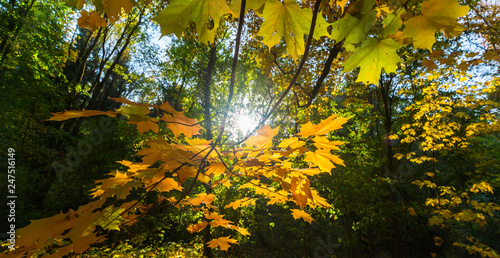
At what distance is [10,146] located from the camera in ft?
18.8

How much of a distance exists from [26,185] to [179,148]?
8823 millimetres

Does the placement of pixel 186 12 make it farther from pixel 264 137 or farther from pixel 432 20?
pixel 432 20

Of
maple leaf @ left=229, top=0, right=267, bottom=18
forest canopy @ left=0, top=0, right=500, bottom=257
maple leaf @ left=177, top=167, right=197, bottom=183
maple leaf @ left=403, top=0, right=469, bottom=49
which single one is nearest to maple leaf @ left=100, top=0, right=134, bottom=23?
forest canopy @ left=0, top=0, right=500, bottom=257

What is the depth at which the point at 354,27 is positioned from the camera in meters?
0.72

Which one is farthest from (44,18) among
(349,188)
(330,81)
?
(349,188)

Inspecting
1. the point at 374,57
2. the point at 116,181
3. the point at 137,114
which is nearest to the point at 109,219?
the point at 116,181

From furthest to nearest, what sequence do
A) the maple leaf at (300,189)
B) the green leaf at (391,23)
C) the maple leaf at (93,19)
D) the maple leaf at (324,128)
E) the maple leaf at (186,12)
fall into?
the maple leaf at (93,19)
the maple leaf at (300,189)
the maple leaf at (324,128)
the green leaf at (391,23)
the maple leaf at (186,12)

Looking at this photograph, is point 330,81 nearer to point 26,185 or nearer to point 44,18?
point 26,185

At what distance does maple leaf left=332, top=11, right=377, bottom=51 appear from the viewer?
68 cm

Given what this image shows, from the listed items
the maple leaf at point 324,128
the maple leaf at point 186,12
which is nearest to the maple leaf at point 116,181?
the maple leaf at point 186,12

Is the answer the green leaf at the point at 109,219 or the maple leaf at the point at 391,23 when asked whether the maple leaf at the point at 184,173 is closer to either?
the green leaf at the point at 109,219

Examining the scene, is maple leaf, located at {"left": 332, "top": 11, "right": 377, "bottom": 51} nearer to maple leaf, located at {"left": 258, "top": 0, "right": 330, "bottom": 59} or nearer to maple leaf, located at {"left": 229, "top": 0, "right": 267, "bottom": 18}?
maple leaf, located at {"left": 258, "top": 0, "right": 330, "bottom": 59}

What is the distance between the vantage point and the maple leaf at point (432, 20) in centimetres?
69

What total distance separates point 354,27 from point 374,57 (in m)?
0.21
